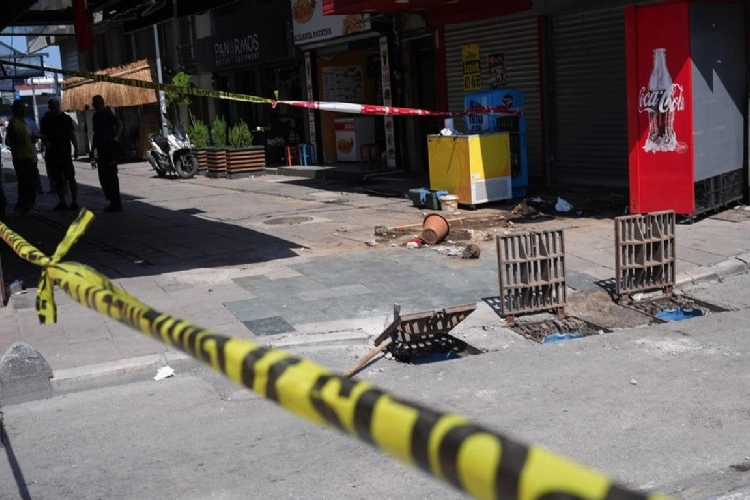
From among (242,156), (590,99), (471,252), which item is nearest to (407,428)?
(471,252)

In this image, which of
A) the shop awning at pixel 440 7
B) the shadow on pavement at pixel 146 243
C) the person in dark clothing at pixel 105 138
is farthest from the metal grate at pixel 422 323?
the shop awning at pixel 440 7

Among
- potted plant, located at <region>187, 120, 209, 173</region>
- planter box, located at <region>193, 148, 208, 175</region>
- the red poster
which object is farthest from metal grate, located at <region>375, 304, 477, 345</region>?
potted plant, located at <region>187, 120, 209, 173</region>

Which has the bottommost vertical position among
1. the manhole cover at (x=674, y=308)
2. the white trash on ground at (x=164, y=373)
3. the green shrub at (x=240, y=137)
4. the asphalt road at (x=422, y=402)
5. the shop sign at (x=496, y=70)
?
the manhole cover at (x=674, y=308)

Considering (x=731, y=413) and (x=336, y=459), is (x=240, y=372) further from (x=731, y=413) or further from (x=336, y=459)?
(x=731, y=413)

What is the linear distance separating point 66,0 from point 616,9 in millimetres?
9442

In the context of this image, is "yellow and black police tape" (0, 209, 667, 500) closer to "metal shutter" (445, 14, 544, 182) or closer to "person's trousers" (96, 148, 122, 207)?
"person's trousers" (96, 148, 122, 207)

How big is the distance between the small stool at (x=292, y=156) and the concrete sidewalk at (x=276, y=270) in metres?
7.87

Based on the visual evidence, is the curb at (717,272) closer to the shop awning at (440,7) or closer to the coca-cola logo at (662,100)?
the coca-cola logo at (662,100)

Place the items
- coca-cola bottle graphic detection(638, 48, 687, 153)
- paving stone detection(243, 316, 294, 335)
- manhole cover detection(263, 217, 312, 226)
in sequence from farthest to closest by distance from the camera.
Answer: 1. manhole cover detection(263, 217, 312, 226)
2. coca-cola bottle graphic detection(638, 48, 687, 153)
3. paving stone detection(243, 316, 294, 335)

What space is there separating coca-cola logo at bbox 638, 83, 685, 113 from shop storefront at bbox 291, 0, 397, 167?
9.36m

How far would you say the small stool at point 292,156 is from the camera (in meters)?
24.5

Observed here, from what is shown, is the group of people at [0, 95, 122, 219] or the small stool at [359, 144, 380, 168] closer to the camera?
the group of people at [0, 95, 122, 219]

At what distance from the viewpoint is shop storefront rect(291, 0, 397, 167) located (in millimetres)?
21641

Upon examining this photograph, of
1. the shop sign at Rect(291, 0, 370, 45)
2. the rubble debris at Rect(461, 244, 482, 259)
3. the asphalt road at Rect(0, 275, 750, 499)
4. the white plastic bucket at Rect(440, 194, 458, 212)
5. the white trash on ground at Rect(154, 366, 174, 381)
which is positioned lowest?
the asphalt road at Rect(0, 275, 750, 499)
